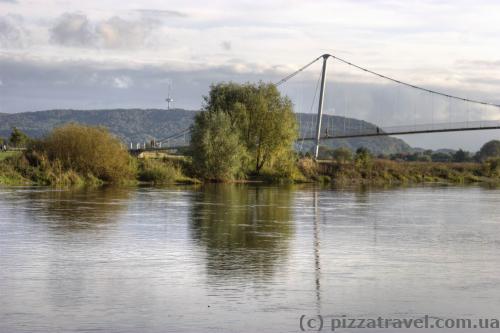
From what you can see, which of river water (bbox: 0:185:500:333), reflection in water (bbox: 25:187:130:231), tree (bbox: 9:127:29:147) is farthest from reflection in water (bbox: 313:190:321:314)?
tree (bbox: 9:127:29:147)

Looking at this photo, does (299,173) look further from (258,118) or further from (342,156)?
(342,156)

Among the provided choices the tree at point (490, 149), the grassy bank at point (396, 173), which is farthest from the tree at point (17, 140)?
the tree at point (490, 149)

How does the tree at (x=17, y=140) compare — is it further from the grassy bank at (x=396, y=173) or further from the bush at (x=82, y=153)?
the bush at (x=82, y=153)

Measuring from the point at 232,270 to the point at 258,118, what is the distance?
1848 inches

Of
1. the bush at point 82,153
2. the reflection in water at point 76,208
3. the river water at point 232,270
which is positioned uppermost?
the bush at point 82,153

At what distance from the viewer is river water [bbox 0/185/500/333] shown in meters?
9.45

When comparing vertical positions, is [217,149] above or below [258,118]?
below

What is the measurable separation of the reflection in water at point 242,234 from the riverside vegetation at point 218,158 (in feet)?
55.5

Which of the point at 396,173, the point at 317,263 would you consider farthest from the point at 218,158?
the point at 317,263

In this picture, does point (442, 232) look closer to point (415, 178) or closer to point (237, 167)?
point (237, 167)

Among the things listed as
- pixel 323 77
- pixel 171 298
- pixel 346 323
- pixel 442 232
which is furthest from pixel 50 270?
pixel 323 77

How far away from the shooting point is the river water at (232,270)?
945 cm

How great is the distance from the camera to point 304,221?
22.7 meters

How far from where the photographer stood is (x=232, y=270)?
12641 millimetres
